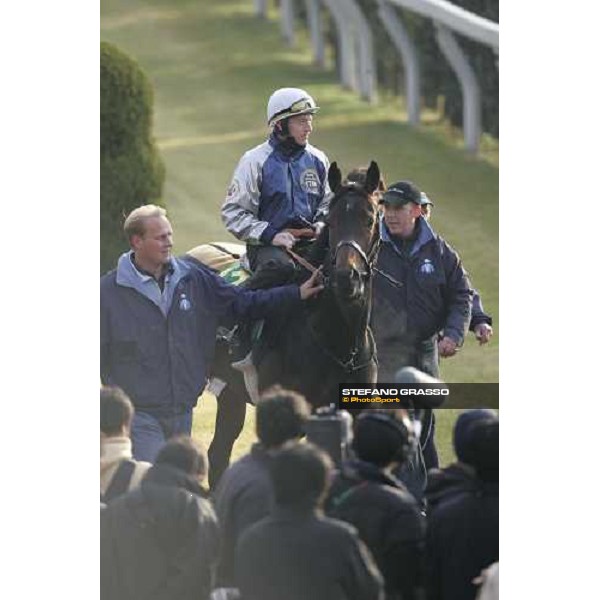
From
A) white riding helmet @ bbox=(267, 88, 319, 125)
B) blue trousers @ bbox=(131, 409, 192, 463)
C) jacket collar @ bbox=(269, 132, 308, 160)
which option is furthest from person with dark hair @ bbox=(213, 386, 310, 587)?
white riding helmet @ bbox=(267, 88, 319, 125)

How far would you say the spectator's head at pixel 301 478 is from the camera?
858cm

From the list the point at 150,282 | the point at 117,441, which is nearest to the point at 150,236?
the point at 150,282

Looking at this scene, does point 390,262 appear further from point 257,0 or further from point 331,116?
point 257,0

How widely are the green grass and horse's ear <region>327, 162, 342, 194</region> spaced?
1576 mm

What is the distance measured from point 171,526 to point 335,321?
201cm

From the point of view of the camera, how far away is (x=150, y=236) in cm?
1098

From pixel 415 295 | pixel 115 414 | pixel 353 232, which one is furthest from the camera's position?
pixel 415 295

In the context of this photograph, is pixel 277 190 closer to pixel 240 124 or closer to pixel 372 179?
pixel 372 179

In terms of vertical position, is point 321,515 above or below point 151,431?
below

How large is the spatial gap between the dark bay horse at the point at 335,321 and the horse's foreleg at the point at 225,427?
472mm

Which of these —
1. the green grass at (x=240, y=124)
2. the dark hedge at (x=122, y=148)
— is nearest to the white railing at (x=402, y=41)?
the green grass at (x=240, y=124)

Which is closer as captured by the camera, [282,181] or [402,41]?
[282,181]
